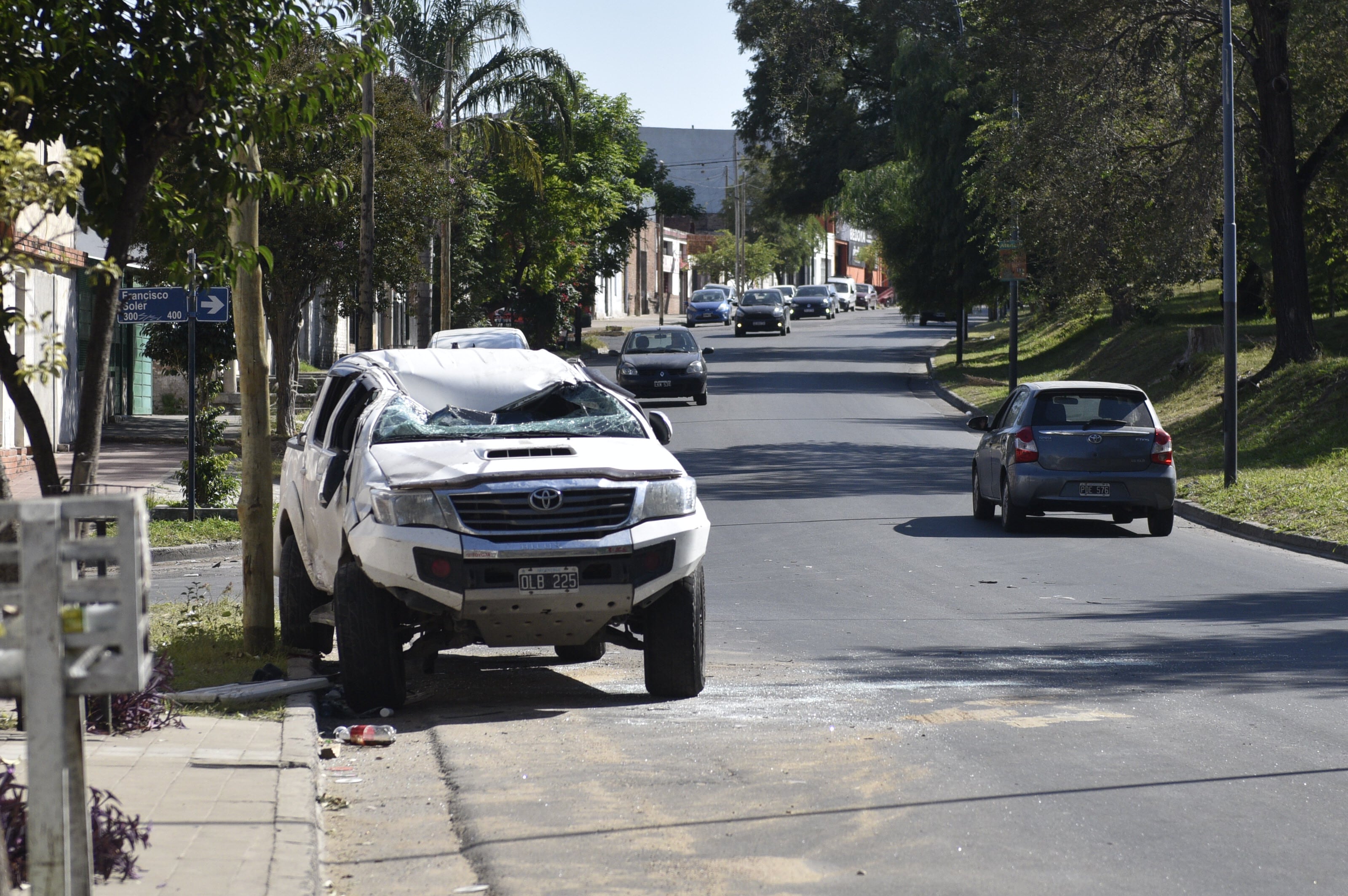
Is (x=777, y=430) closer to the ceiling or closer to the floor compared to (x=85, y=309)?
closer to the floor

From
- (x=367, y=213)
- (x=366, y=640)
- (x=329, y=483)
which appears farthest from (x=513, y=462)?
(x=367, y=213)

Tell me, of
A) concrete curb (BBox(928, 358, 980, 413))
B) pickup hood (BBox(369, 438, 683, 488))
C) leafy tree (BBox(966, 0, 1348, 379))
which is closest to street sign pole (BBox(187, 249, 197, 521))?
pickup hood (BBox(369, 438, 683, 488))

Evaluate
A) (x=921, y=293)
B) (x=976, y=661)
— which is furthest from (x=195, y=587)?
(x=921, y=293)

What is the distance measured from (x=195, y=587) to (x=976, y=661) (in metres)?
7.00

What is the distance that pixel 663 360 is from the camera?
35344mm

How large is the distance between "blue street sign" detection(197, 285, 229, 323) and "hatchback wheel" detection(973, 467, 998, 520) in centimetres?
871

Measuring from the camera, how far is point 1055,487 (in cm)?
1675

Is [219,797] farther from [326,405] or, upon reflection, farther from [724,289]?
[724,289]

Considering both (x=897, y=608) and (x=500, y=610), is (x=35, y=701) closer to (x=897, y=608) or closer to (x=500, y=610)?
(x=500, y=610)

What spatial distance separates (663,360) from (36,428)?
92.4ft

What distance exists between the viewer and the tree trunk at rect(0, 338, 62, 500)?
707cm

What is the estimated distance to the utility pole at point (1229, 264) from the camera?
20.3 metres

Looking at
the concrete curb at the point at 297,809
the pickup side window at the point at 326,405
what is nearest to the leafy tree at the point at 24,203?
the concrete curb at the point at 297,809

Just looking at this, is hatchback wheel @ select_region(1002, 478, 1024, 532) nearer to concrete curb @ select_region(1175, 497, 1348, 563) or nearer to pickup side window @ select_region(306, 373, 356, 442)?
concrete curb @ select_region(1175, 497, 1348, 563)
